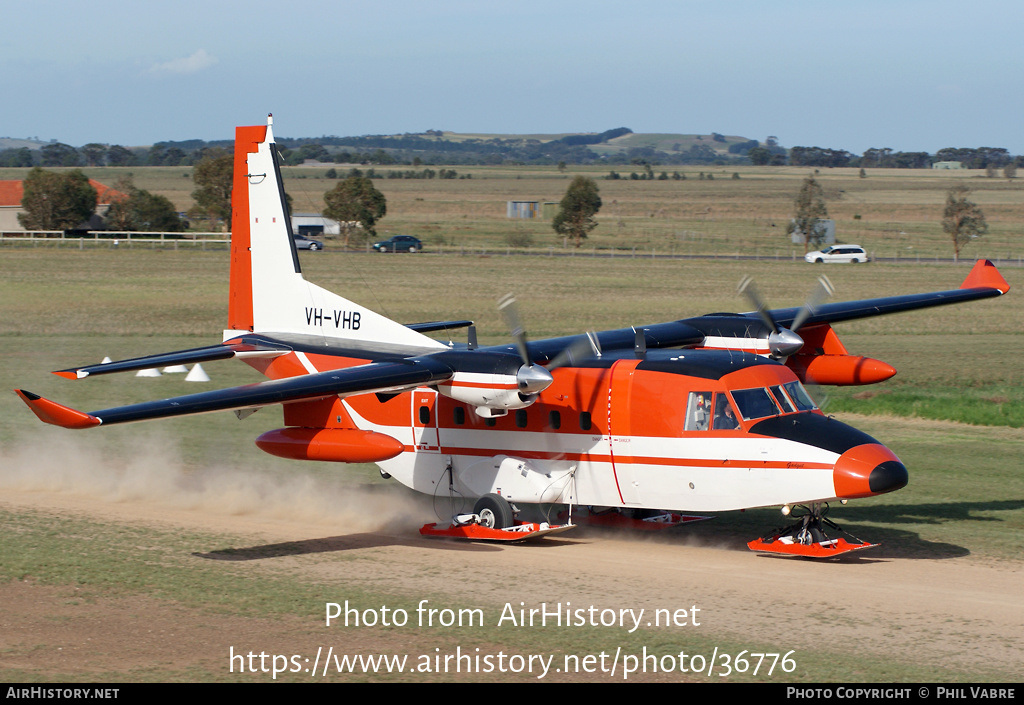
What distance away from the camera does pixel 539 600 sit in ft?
44.1

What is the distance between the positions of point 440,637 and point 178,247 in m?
79.6

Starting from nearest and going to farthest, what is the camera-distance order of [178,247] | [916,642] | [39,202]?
[916,642]
[178,247]
[39,202]

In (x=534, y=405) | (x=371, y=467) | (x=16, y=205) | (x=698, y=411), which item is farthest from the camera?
(x=16, y=205)

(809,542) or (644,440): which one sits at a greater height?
(644,440)

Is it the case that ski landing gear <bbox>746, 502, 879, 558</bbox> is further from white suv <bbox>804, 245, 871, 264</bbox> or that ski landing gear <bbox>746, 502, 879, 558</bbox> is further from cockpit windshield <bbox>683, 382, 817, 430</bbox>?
white suv <bbox>804, 245, 871, 264</bbox>

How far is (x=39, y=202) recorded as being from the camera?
94.7m

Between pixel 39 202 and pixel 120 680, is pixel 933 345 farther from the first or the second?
pixel 39 202

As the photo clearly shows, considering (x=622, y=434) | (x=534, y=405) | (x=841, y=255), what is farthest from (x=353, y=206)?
(x=622, y=434)

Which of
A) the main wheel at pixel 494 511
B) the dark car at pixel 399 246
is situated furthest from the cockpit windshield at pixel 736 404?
the dark car at pixel 399 246

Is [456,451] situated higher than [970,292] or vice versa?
[970,292]

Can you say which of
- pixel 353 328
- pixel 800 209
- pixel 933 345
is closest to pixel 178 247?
pixel 800 209

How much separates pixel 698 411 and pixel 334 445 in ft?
18.5

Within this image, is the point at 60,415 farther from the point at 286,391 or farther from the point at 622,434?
the point at 622,434

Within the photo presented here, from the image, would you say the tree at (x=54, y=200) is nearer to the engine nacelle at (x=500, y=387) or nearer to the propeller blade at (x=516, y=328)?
the engine nacelle at (x=500, y=387)
